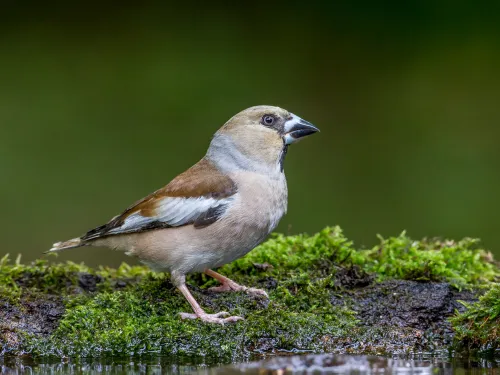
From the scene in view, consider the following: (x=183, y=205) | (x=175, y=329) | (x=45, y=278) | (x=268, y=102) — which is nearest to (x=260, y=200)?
(x=183, y=205)

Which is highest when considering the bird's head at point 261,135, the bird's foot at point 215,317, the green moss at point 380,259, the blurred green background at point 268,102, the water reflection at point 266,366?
Answer: the blurred green background at point 268,102

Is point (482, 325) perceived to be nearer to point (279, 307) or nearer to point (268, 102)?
point (279, 307)

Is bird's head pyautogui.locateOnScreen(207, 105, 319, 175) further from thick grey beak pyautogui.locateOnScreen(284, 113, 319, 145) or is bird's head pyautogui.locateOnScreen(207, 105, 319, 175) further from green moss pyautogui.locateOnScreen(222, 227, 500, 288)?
green moss pyautogui.locateOnScreen(222, 227, 500, 288)

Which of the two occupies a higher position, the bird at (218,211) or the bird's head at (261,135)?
the bird's head at (261,135)

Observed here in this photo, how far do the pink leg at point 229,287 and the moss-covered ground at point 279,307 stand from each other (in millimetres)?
83

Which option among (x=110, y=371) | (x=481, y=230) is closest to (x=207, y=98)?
(x=481, y=230)

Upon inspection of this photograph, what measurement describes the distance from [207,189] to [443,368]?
2284 mm

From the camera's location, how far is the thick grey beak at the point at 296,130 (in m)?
7.03

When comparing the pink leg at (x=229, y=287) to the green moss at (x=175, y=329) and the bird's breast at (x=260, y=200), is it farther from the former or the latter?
the bird's breast at (x=260, y=200)

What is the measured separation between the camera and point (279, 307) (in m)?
6.31

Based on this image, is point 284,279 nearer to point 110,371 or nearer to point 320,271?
point 320,271

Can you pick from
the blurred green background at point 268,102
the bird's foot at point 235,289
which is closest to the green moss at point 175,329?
the bird's foot at point 235,289

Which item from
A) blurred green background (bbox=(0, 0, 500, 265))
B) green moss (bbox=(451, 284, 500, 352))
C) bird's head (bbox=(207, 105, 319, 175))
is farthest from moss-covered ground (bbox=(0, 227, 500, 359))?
blurred green background (bbox=(0, 0, 500, 265))

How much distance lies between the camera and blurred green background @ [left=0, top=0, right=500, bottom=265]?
11.9m
